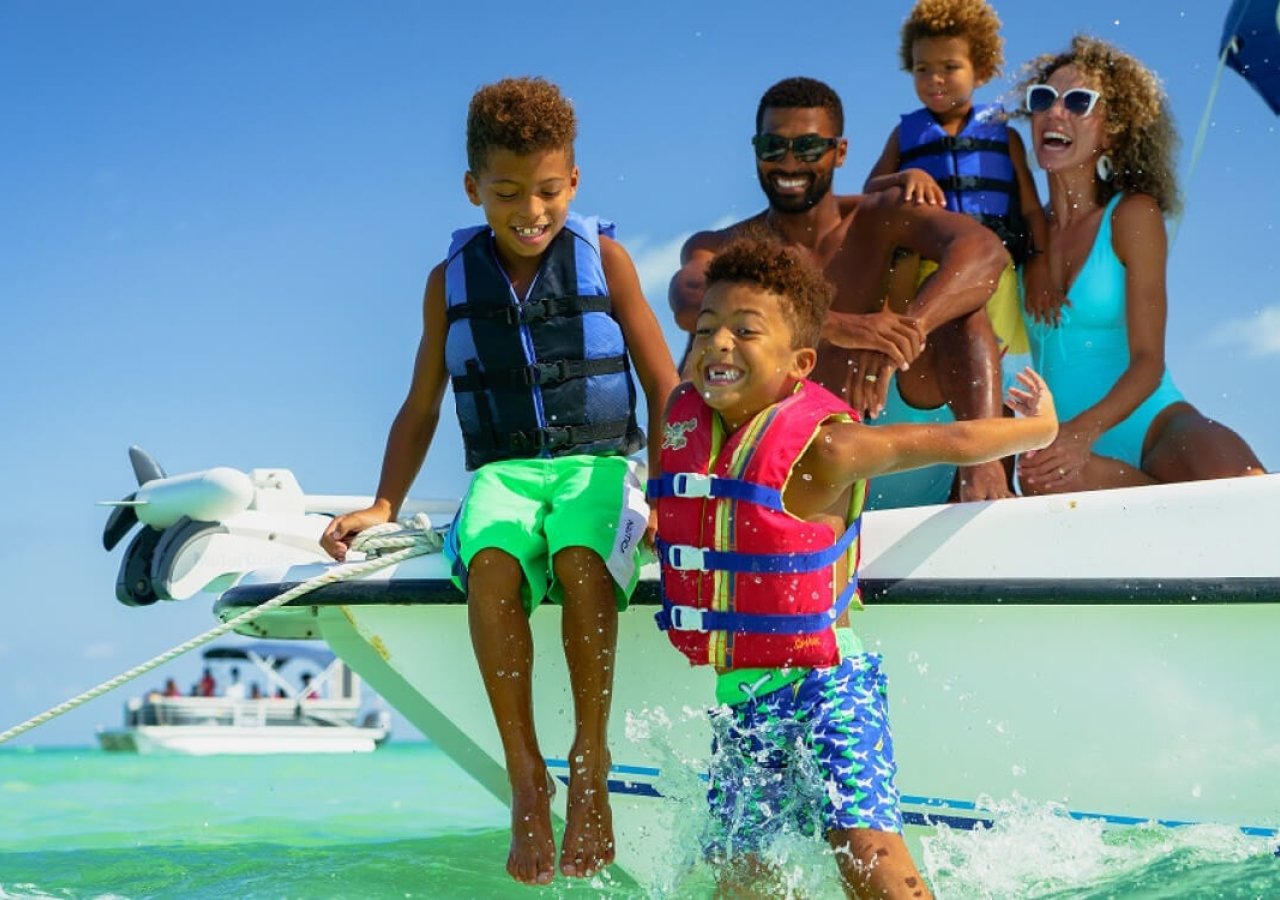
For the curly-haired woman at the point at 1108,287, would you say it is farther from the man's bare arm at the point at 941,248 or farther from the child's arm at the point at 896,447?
the child's arm at the point at 896,447

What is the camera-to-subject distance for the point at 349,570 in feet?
13.5

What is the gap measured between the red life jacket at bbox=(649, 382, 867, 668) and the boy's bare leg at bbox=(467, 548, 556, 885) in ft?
1.26

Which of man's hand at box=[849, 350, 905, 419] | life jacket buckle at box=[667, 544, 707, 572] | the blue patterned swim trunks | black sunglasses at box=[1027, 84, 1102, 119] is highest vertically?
black sunglasses at box=[1027, 84, 1102, 119]

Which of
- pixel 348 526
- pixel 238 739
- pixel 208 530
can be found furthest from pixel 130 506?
pixel 238 739

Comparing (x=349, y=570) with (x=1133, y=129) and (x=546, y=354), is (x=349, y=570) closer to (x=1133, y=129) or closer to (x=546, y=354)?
(x=546, y=354)

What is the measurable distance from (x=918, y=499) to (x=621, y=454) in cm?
125

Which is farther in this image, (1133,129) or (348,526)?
(1133,129)

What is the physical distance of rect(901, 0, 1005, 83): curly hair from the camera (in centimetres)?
512

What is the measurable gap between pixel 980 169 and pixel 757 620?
217 centimetres

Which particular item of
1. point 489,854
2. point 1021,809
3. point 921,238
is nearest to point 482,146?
point 921,238

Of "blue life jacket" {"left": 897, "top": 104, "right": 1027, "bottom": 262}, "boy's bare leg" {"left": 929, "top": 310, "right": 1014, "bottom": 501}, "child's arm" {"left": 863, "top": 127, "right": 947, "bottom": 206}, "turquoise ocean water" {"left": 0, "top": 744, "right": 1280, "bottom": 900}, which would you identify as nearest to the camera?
"turquoise ocean water" {"left": 0, "top": 744, "right": 1280, "bottom": 900}

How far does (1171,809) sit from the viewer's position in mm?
3824

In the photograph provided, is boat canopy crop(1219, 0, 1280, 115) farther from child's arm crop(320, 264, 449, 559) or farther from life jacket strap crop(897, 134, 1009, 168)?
child's arm crop(320, 264, 449, 559)

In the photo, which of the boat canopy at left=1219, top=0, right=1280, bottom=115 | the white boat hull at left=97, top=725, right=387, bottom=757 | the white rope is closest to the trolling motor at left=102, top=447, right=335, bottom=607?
the white rope
